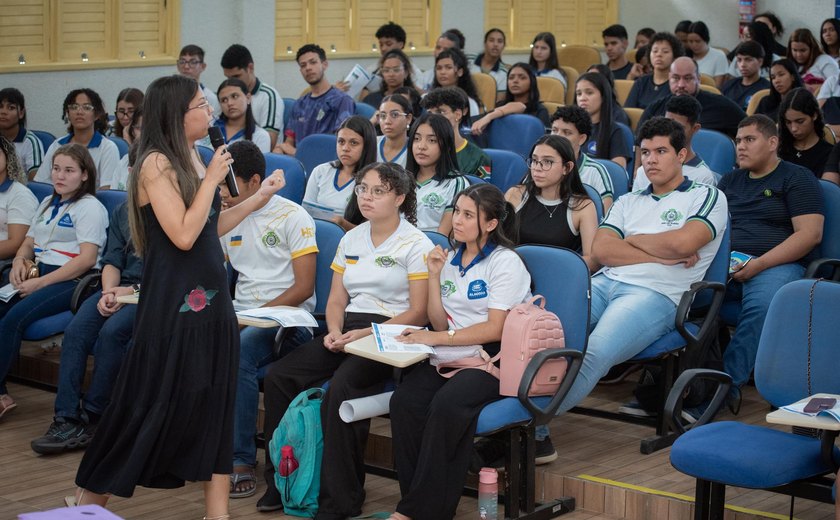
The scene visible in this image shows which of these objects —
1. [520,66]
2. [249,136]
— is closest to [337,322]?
[249,136]

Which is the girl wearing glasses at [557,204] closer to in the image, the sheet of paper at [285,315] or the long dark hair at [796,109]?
the sheet of paper at [285,315]

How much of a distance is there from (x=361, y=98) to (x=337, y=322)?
413cm

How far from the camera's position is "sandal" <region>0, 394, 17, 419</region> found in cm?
490

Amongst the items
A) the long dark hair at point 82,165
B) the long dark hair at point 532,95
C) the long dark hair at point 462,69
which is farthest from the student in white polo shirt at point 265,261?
the long dark hair at point 462,69

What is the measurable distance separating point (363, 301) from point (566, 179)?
0.99 metres

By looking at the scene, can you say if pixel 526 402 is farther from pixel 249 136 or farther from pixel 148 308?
pixel 249 136

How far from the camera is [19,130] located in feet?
22.4

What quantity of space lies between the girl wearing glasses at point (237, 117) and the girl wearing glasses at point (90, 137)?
0.56 m

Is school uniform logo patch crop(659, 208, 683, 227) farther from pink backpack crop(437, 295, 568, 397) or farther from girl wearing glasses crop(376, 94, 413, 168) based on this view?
girl wearing glasses crop(376, 94, 413, 168)

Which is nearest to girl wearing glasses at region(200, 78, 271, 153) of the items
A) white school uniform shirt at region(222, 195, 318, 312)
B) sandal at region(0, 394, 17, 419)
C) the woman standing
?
sandal at region(0, 394, 17, 419)

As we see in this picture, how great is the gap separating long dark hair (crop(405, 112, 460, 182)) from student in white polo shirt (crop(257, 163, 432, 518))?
0.80 meters

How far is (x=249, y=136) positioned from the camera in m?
6.49

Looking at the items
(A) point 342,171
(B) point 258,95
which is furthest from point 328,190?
(B) point 258,95

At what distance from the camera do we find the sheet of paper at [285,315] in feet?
12.7
